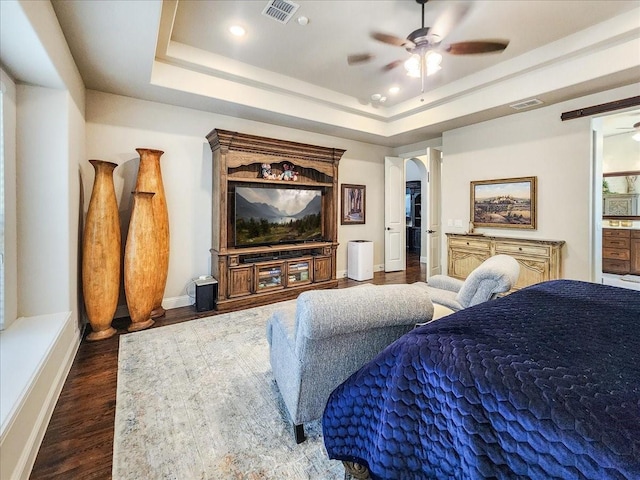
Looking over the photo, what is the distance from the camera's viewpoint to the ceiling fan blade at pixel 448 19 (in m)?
2.78

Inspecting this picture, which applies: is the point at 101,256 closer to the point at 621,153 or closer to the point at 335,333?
the point at 335,333

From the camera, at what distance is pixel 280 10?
2.83 metres

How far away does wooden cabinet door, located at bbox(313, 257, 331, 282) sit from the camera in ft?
16.7

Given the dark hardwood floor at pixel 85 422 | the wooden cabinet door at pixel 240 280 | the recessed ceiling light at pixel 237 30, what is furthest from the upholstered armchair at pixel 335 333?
the recessed ceiling light at pixel 237 30

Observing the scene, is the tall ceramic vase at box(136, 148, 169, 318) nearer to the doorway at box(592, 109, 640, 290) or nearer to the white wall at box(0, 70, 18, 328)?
the white wall at box(0, 70, 18, 328)

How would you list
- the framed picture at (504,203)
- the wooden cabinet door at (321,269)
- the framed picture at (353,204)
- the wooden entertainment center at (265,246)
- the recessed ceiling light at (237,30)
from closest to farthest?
the recessed ceiling light at (237,30) → the wooden entertainment center at (265,246) → the framed picture at (504,203) → the wooden cabinet door at (321,269) → the framed picture at (353,204)

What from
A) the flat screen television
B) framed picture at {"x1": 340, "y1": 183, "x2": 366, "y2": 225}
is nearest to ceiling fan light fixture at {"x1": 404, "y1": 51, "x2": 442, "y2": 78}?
the flat screen television

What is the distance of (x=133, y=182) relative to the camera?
386 centimetres

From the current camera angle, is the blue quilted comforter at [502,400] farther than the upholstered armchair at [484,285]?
No

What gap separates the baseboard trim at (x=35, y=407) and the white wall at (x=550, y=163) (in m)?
5.51

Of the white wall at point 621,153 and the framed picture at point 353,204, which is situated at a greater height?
the white wall at point 621,153

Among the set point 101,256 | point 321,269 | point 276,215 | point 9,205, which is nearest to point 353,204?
point 321,269

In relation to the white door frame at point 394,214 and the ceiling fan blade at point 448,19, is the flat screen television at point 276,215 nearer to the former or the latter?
the white door frame at point 394,214

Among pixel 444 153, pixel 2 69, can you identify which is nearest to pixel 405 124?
pixel 444 153
